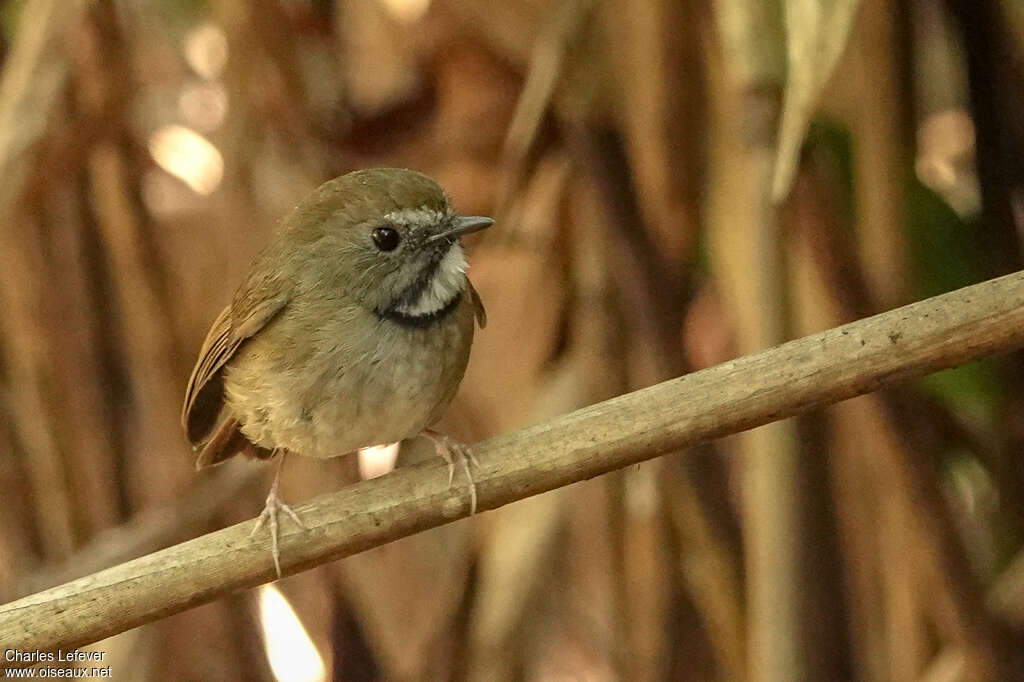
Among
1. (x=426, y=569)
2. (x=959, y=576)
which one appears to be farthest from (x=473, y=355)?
(x=959, y=576)

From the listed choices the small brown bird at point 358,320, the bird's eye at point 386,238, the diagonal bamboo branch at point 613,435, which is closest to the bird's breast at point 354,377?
the small brown bird at point 358,320

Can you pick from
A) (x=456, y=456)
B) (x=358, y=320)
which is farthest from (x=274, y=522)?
(x=358, y=320)

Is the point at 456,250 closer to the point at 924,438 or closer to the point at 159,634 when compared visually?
the point at 924,438

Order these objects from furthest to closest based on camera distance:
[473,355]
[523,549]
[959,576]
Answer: [473,355] < [523,549] < [959,576]

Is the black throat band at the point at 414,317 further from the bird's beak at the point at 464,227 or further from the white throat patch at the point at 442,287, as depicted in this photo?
the bird's beak at the point at 464,227

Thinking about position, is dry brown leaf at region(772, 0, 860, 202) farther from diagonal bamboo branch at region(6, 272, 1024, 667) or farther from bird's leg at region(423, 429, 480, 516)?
bird's leg at region(423, 429, 480, 516)

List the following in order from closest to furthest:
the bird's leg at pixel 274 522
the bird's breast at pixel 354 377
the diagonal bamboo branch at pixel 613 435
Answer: the diagonal bamboo branch at pixel 613 435 → the bird's leg at pixel 274 522 → the bird's breast at pixel 354 377

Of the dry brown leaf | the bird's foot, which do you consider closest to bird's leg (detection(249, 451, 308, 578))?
the bird's foot

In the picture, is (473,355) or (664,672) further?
(473,355)
